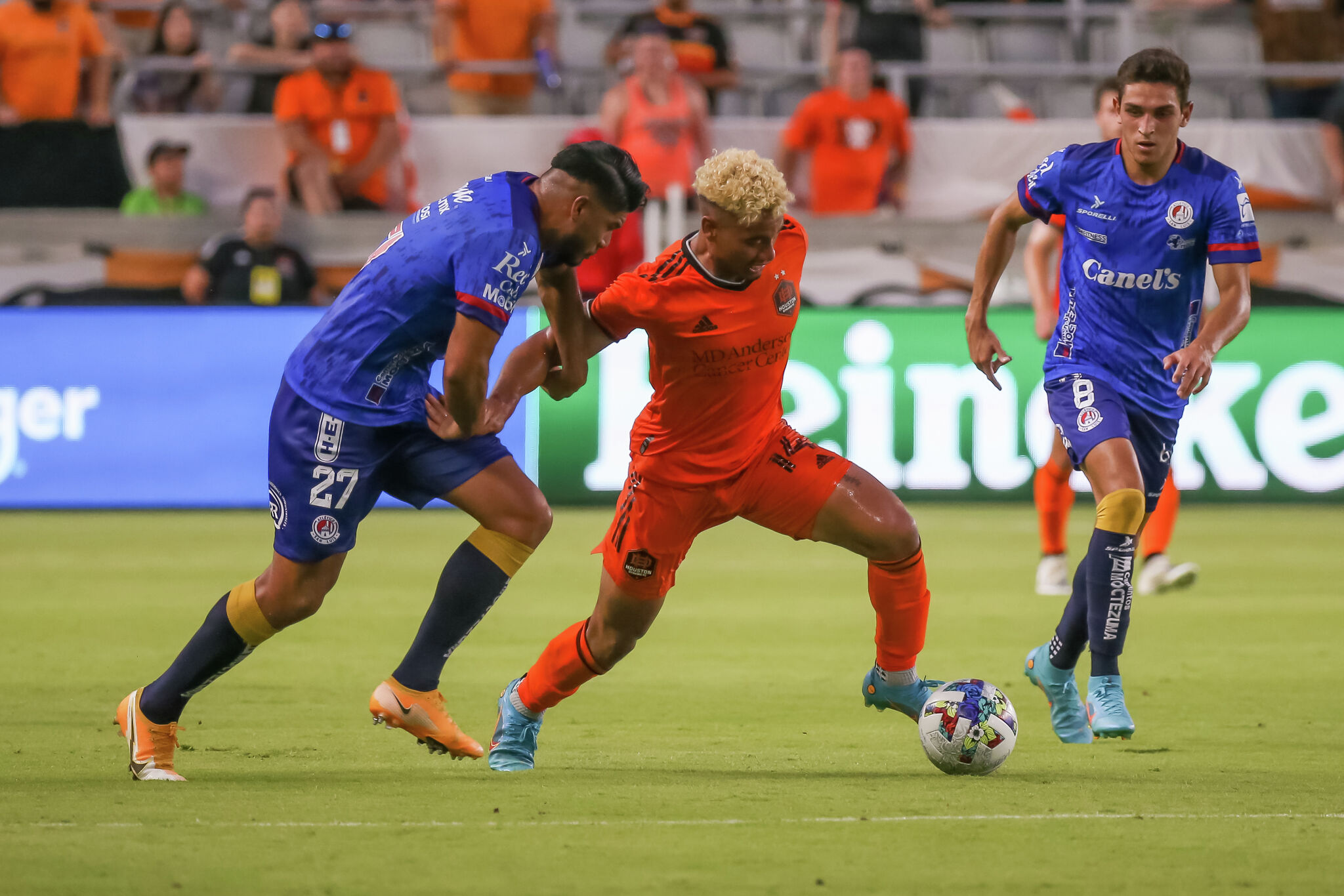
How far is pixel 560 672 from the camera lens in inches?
218

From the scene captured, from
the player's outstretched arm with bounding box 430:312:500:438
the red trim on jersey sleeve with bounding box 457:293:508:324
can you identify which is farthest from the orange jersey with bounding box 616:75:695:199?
the red trim on jersey sleeve with bounding box 457:293:508:324

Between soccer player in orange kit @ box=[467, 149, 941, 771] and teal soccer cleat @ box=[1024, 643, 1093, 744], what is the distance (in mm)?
657

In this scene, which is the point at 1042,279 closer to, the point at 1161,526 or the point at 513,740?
the point at 1161,526

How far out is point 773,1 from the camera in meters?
18.0

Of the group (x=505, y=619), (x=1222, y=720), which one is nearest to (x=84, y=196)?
(x=505, y=619)

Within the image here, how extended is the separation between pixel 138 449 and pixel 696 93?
5530 mm

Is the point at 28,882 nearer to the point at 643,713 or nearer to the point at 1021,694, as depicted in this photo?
the point at 643,713

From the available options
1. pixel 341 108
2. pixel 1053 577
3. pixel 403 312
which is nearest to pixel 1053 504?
pixel 1053 577

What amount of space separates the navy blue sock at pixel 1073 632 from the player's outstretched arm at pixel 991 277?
75 centimetres

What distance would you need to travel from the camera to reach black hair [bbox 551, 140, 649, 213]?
205 inches

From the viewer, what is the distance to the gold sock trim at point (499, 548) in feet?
18.3

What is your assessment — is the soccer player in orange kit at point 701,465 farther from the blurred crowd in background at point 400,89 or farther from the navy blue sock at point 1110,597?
the blurred crowd in background at point 400,89

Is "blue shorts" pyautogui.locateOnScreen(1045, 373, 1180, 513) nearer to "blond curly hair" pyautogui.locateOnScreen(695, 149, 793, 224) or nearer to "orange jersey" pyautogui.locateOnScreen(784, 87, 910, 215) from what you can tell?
"blond curly hair" pyautogui.locateOnScreen(695, 149, 793, 224)

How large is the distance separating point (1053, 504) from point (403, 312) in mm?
5272
